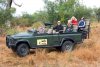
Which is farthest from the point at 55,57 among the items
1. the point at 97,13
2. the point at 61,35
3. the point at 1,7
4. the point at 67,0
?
the point at 97,13

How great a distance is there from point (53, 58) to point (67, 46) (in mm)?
2136

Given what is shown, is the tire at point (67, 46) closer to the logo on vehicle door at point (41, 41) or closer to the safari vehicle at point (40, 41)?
the safari vehicle at point (40, 41)

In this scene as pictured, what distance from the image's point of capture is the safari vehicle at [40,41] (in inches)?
629

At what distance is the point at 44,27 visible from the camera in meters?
16.9

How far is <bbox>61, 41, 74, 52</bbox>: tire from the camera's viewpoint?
56.3 feet

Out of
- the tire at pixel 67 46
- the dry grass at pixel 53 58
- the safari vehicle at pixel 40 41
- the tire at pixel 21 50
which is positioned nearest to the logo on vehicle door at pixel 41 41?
the safari vehicle at pixel 40 41

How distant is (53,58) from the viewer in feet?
50.0

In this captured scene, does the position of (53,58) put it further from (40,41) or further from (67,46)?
(67,46)

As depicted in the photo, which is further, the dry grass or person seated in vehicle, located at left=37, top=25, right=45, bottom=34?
person seated in vehicle, located at left=37, top=25, right=45, bottom=34

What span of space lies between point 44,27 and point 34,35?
83 centimetres

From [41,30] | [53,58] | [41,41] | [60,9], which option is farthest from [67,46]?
[60,9]

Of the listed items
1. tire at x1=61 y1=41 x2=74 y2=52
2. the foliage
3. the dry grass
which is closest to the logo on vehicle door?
the dry grass

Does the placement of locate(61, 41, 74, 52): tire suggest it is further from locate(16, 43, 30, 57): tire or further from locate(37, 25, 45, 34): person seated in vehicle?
locate(16, 43, 30, 57): tire

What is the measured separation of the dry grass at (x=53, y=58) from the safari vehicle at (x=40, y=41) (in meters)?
0.31
